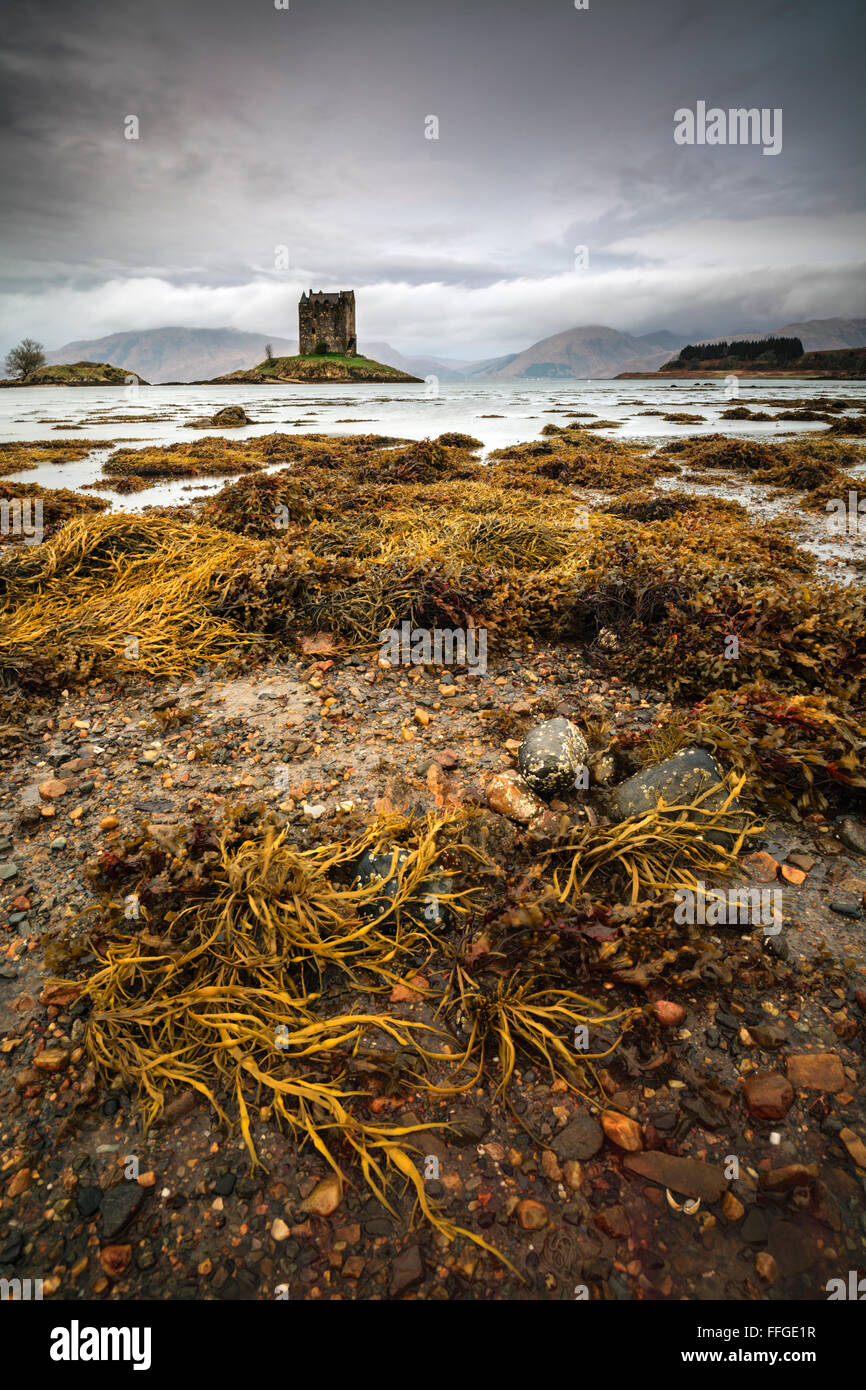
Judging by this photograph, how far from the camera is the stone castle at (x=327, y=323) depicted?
98.4m

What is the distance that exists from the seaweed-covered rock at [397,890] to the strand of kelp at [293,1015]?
0.02 meters

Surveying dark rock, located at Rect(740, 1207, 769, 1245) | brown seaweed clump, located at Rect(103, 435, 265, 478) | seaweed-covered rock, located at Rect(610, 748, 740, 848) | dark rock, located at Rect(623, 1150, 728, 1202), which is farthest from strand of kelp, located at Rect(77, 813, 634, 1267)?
brown seaweed clump, located at Rect(103, 435, 265, 478)

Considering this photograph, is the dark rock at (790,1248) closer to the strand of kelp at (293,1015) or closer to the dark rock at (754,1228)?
the dark rock at (754,1228)

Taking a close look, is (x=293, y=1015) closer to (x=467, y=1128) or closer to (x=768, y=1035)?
(x=467, y=1128)

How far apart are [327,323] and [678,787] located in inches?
4704

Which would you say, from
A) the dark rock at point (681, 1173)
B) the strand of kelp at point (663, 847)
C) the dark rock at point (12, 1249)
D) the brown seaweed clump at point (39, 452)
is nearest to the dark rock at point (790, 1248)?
the dark rock at point (681, 1173)

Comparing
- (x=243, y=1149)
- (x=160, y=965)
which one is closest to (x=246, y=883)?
(x=160, y=965)

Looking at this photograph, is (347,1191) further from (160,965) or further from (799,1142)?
(799,1142)

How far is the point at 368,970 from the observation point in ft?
7.61

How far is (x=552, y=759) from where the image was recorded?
3.12 meters

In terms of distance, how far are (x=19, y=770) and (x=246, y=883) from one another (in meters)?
2.00

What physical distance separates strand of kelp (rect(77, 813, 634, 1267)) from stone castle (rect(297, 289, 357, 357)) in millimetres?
115665

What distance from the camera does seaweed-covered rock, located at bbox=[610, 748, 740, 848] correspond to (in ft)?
9.36

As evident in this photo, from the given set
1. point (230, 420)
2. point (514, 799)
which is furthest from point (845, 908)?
point (230, 420)
